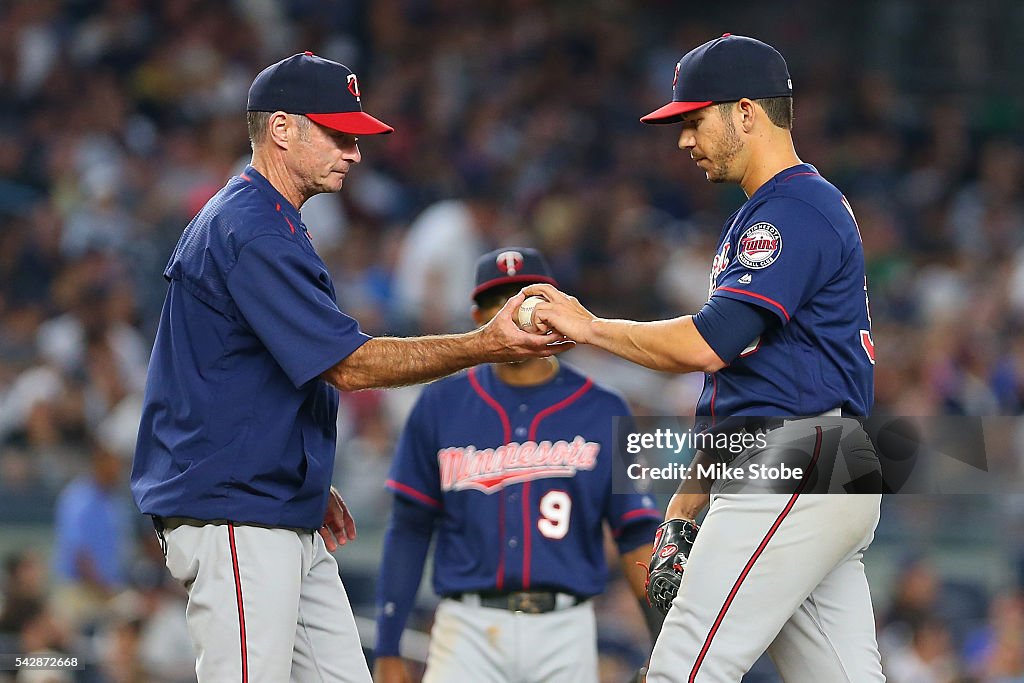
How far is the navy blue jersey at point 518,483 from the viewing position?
4625 mm

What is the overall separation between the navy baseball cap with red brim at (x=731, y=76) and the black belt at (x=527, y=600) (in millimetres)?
1682

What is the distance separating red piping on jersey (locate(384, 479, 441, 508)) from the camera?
480cm

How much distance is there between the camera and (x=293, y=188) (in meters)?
3.93

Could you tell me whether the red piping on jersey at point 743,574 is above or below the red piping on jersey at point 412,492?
above

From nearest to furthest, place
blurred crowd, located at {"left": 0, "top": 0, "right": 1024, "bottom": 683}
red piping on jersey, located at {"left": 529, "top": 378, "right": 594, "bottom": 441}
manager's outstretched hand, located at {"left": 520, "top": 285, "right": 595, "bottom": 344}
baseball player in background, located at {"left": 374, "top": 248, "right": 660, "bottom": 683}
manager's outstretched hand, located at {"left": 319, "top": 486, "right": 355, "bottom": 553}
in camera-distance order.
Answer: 1. manager's outstretched hand, located at {"left": 520, "top": 285, "right": 595, "bottom": 344}
2. manager's outstretched hand, located at {"left": 319, "top": 486, "right": 355, "bottom": 553}
3. baseball player in background, located at {"left": 374, "top": 248, "right": 660, "bottom": 683}
4. red piping on jersey, located at {"left": 529, "top": 378, "right": 594, "bottom": 441}
5. blurred crowd, located at {"left": 0, "top": 0, "right": 1024, "bottom": 683}

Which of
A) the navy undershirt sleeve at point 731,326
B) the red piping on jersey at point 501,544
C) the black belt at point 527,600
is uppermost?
the navy undershirt sleeve at point 731,326

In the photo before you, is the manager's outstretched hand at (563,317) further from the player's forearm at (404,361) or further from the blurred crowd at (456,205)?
Answer: the blurred crowd at (456,205)

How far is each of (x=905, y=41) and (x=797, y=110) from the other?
5.58ft

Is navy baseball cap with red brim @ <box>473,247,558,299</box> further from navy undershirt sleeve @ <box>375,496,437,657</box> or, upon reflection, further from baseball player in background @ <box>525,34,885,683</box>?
baseball player in background @ <box>525,34,885,683</box>

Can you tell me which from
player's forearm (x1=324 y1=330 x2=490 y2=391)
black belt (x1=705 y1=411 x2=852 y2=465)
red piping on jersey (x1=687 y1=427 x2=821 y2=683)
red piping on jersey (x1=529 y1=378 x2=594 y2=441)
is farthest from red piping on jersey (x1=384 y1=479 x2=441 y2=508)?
red piping on jersey (x1=687 y1=427 x2=821 y2=683)

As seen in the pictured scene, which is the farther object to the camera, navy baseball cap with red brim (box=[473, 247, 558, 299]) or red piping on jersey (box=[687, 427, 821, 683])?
navy baseball cap with red brim (box=[473, 247, 558, 299])

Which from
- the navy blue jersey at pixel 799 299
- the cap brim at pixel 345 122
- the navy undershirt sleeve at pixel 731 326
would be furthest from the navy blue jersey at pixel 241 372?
the navy blue jersey at pixel 799 299

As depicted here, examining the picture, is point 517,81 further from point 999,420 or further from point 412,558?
point 412,558

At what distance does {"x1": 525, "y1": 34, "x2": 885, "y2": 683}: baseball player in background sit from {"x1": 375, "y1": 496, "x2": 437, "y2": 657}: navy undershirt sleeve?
4.20 feet
